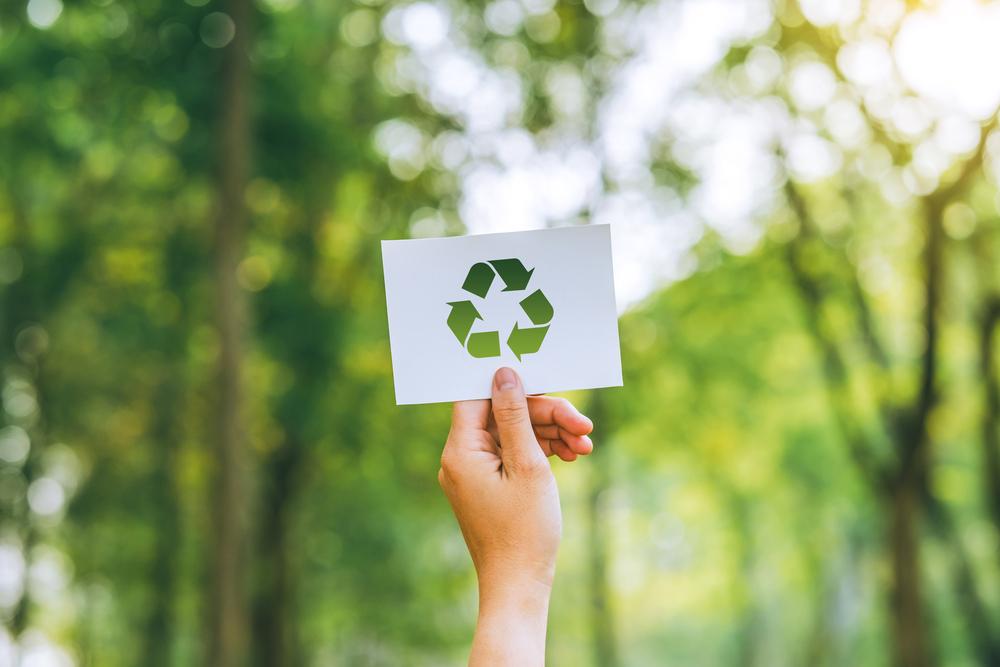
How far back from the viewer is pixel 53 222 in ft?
55.0

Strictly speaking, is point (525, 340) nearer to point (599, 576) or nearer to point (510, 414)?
point (510, 414)

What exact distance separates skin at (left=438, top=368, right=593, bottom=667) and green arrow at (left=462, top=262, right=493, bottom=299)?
28 cm

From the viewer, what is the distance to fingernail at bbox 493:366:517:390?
241 cm

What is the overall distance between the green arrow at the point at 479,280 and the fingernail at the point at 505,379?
213mm

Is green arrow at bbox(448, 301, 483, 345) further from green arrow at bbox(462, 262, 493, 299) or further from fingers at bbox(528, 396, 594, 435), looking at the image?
fingers at bbox(528, 396, 594, 435)

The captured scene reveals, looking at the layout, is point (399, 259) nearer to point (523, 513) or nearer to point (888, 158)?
point (523, 513)

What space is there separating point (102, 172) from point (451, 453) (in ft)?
53.9

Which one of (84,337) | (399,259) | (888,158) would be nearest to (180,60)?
(84,337)

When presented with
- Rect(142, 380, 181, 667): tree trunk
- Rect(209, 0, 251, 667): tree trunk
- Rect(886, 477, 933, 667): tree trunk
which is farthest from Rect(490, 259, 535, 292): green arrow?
Rect(142, 380, 181, 667): tree trunk

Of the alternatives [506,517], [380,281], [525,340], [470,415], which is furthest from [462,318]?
[380,281]

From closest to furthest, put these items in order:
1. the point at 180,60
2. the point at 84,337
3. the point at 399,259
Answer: the point at 399,259, the point at 180,60, the point at 84,337

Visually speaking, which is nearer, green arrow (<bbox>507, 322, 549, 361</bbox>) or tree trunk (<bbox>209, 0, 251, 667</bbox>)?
green arrow (<bbox>507, 322, 549, 361</bbox>)

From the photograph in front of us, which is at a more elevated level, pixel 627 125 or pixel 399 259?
pixel 627 125

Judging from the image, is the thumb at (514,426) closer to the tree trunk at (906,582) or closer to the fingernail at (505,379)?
the fingernail at (505,379)
